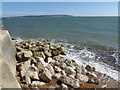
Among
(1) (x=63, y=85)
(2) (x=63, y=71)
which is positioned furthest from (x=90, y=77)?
(1) (x=63, y=85)

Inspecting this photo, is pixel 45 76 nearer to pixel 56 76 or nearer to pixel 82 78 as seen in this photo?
pixel 56 76

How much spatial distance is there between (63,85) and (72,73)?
1212 millimetres

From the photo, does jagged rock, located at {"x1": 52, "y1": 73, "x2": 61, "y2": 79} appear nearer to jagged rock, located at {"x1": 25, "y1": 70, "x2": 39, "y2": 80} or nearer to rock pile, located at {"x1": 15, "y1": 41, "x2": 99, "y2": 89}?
rock pile, located at {"x1": 15, "y1": 41, "x2": 99, "y2": 89}

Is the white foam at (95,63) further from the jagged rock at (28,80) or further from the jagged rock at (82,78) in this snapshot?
the jagged rock at (28,80)

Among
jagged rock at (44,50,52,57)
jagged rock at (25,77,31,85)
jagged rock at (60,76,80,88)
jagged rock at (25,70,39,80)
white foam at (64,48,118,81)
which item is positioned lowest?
white foam at (64,48,118,81)

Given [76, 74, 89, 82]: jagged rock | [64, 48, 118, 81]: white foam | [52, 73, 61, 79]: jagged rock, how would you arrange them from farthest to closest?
[64, 48, 118, 81]: white foam < [76, 74, 89, 82]: jagged rock < [52, 73, 61, 79]: jagged rock

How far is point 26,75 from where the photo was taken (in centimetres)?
675

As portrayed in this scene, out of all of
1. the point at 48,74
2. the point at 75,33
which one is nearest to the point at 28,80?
the point at 48,74

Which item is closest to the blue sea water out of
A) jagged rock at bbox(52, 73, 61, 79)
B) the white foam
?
the white foam

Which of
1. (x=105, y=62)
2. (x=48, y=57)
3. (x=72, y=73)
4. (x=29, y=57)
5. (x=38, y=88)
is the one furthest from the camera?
(x=105, y=62)

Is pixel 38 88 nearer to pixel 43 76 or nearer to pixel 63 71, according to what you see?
pixel 43 76

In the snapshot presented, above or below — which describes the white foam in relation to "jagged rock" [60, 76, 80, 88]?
below

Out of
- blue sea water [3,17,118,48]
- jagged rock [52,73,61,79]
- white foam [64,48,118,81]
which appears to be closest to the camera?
jagged rock [52,73,61,79]

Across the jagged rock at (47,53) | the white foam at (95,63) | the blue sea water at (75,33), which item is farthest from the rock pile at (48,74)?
the blue sea water at (75,33)
